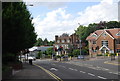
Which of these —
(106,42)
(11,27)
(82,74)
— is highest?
(106,42)

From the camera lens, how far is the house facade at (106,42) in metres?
84.1

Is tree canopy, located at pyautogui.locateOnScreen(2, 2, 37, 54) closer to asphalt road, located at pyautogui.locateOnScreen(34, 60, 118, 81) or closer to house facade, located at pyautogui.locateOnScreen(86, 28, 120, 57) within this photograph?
asphalt road, located at pyautogui.locateOnScreen(34, 60, 118, 81)

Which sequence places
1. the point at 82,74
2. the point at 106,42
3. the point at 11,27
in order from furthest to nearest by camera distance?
1. the point at 106,42
2. the point at 82,74
3. the point at 11,27

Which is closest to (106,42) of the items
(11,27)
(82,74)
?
(82,74)

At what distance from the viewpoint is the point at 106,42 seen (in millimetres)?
86500

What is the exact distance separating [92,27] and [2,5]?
10739 cm

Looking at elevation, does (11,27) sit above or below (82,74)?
above

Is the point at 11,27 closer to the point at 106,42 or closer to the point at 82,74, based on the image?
the point at 82,74

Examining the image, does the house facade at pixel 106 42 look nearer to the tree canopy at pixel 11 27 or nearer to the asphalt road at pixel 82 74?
the asphalt road at pixel 82 74

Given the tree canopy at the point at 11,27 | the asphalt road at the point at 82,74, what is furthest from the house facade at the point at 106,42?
the tree canopy at the point at 11,27

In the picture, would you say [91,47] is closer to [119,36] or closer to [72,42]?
[119,36]

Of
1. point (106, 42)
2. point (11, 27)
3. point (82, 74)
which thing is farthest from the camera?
point (106, 42)

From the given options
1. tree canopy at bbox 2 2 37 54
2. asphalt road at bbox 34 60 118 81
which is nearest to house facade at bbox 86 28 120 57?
asphalt road at bbox 34 60 118 81

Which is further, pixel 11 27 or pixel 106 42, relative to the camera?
pixel 106 42
